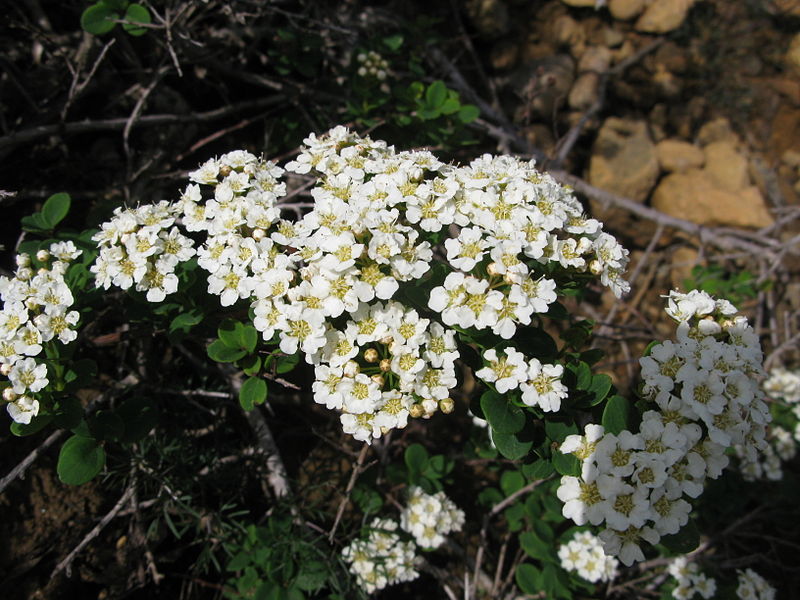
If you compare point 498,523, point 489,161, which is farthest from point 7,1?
point 498,523

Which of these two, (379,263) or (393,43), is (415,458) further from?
(393,43)

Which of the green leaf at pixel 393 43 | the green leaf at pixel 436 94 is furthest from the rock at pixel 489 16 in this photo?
the green leaf at pixel 436 94

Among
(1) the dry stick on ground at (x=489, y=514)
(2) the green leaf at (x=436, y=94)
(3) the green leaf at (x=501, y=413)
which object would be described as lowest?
(1) the dry stick on ground at (x=489, y=514)

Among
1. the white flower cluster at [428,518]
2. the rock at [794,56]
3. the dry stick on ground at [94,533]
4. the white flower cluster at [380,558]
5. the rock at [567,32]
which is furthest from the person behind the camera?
the rock at [794,56]

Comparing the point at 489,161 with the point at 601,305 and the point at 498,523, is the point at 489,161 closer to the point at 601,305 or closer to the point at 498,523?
the point at 498,523

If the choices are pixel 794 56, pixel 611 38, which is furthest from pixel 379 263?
pixel 794 56

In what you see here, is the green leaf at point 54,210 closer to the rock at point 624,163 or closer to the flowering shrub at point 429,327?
the flowering shrub at point 429,327
